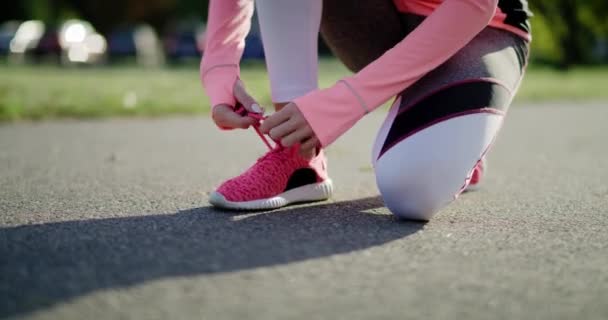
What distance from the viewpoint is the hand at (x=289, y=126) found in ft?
5.79

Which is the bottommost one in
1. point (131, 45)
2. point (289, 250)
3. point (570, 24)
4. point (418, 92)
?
point (131, 45)

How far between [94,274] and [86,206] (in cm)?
74

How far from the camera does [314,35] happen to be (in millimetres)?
2178

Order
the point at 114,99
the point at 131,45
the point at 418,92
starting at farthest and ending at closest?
the point at 131,45
the point at 114,99
the point at 418,92

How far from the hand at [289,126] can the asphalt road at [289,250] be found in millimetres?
223

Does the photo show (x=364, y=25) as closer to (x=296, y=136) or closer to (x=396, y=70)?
(x=396, y=70)

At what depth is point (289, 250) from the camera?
1593 mm

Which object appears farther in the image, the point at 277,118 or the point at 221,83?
the point at 221,83

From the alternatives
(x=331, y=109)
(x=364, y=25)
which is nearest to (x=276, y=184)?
(x=331, y=109)

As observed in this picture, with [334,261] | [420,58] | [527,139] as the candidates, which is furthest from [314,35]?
[527,139]

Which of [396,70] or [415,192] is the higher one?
[396,70]

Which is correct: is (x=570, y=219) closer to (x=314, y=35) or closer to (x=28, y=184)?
(x=314, y=35)

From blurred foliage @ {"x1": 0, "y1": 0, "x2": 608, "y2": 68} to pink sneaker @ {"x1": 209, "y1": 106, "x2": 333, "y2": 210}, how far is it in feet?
56.0

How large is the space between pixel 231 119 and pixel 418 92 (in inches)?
20.0
